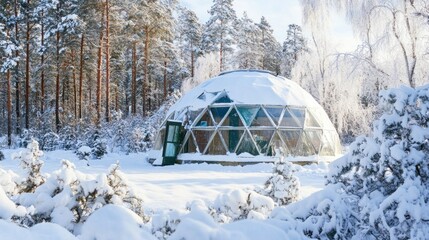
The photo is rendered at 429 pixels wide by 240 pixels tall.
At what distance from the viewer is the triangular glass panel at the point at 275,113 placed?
14234mm

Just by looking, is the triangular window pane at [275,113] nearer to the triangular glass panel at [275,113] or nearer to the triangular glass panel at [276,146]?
the triangular glass panel at [275,113]

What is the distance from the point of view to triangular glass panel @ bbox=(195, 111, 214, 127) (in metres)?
14.6

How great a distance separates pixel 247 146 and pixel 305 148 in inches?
81.9

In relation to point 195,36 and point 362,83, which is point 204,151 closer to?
point 362,83

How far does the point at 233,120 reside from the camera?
46.7 feet

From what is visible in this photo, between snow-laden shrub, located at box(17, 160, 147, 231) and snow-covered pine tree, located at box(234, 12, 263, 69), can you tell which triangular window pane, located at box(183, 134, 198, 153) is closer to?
snow-laden shrub, located at box(17, 160, 147, 231)

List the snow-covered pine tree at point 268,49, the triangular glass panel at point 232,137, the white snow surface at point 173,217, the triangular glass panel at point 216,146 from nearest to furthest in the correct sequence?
the white snow surface at point 173,217 → the triangular glass panel at point 232,137 → the triangular glass panel at point 216,146 → the snow-covered pine tree at point 268,49

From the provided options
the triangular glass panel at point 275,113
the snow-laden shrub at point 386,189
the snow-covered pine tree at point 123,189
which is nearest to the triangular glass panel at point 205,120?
the triangular glass panel at point 275,113

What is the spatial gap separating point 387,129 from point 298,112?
11.5 m

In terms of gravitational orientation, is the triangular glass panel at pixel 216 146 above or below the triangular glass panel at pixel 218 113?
below

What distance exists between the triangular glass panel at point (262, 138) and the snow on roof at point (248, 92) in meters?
1.07

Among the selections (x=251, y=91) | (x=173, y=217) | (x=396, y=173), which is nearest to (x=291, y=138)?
(x=251, y=91)

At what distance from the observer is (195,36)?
43594 millimetres

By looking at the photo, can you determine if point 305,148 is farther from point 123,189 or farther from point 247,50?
point 247,50
